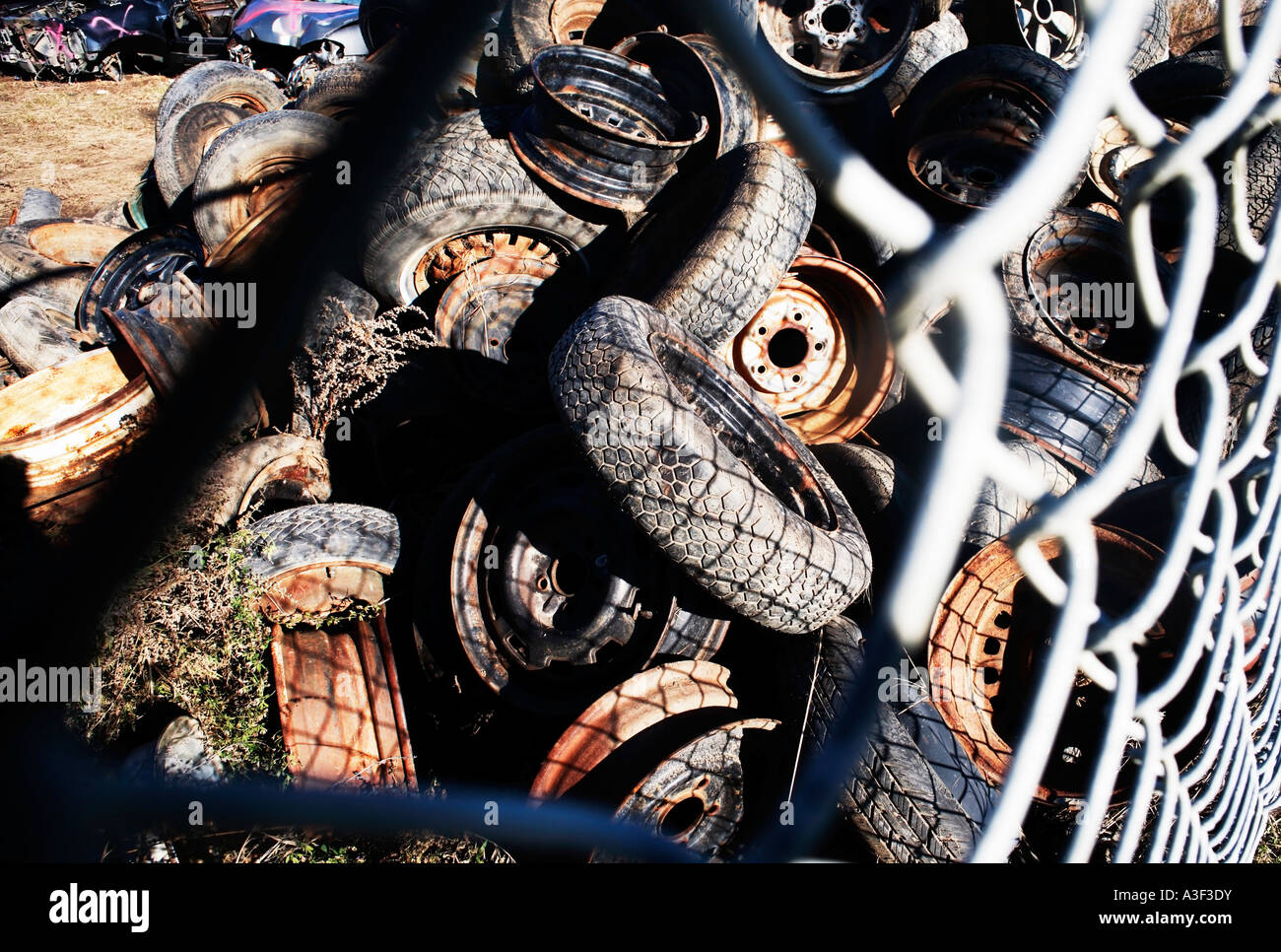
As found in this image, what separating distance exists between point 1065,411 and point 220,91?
7.28 meters

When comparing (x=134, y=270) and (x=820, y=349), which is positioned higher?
(x=820, y=349)

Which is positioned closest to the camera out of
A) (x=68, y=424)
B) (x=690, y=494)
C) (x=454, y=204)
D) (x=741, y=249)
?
(x=690, y=494)

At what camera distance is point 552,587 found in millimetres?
3324

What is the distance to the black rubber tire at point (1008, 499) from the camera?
3.23m

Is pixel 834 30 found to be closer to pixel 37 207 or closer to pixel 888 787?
pixel 888 787

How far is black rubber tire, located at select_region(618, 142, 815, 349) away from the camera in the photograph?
10.7ft

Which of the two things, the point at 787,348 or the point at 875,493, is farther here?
the point at 787,348

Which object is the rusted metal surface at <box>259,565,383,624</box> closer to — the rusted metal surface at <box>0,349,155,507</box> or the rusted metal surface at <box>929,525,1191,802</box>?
the rusted metal surface at <box>0,349,155,507</box>

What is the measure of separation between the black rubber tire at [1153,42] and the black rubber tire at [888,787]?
208 inches

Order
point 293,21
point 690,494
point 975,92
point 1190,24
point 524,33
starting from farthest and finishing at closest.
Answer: point 293,21, point 1190,24, point 524,33, point 975,92, point 690,494

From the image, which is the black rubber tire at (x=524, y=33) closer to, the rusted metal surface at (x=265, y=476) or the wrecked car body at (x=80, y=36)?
the rusted metal surface at (x=265, y=476)

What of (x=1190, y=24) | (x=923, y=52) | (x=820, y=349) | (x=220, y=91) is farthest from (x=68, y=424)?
(x=1190, y=24)

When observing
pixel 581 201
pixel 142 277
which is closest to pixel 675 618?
pixel 581 201

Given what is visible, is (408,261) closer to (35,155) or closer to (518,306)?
(518,306)
